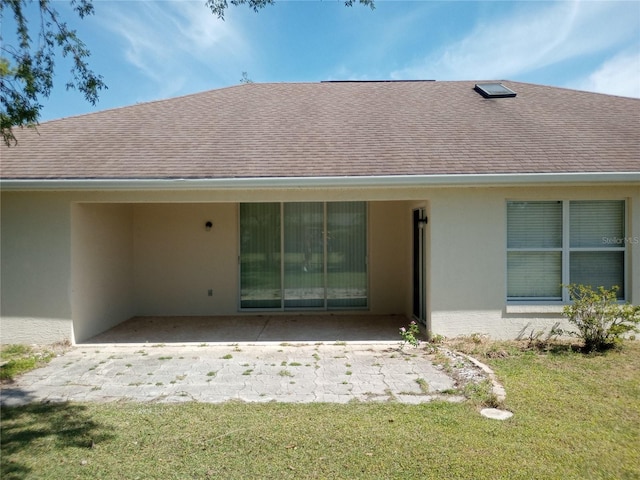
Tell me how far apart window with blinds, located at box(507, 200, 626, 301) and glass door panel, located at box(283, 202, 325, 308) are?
13.8ft

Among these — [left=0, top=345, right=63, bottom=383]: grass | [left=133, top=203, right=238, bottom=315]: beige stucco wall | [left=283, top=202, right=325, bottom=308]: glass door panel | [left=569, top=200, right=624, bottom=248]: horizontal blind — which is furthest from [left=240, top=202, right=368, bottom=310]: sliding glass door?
[left=569, top=200, right=624, bottom=248]: horizontal blind

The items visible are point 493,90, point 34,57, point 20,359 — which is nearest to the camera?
point 34,57

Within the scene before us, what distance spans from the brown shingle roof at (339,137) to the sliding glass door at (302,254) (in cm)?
190

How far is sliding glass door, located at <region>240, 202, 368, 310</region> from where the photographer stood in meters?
9.99

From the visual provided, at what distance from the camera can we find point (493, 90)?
11555 millimetres

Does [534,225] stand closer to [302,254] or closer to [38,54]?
[302,254]

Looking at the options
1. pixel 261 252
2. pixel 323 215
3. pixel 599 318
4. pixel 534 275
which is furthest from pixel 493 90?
pixel 261 252

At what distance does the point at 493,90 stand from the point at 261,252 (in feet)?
25.4

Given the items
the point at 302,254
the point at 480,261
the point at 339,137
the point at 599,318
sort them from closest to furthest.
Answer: the point at 599,318
the point at 480,261
the point at 339,137
the point at 302,254

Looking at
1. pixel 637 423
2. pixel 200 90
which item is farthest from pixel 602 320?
pixel 200 90

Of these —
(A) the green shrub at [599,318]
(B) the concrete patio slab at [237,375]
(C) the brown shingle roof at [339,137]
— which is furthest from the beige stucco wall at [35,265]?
(A) the green shrub at [599,318]

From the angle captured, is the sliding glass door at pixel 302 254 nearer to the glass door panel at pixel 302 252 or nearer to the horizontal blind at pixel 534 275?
the glass door panel at pixel 302 252

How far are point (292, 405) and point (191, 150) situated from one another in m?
5.59

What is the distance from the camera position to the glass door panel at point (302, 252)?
393 inches
